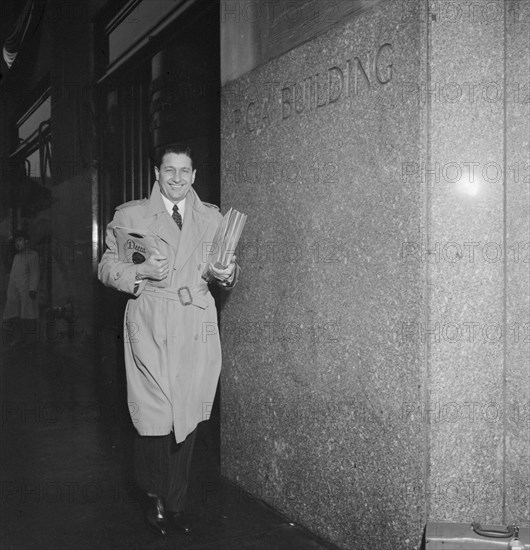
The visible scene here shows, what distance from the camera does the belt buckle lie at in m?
3.80

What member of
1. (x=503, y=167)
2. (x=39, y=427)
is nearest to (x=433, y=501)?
(x=503, y=167)

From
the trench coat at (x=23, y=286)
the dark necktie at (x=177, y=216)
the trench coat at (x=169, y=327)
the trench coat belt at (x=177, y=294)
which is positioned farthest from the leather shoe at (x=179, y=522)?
the trench coat at (x=23, y=286)

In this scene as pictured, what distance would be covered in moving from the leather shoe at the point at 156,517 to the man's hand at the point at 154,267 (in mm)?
1231

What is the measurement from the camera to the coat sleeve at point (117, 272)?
3.72 meters

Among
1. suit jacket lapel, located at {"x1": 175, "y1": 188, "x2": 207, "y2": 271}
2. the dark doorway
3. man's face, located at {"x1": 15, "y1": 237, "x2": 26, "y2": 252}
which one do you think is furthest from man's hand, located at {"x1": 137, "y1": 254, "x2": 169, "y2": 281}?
man's face, located at {"x1": 15, "y1": 237, "x2": 26, "y2": 252}

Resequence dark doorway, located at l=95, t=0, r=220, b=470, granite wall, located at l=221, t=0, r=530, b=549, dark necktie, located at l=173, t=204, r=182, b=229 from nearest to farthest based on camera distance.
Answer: granite wall, located at l=221, t=0, r=530, b=549 → dark necktie, located at l=173, t=204, r=182, b=229 → dark doorway, located at l=95, t=0, r=220, b=470

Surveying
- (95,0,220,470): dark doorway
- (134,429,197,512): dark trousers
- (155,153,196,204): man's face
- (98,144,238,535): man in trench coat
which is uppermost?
(95,0,220,470): dark doorway

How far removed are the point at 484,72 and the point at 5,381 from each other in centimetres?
677

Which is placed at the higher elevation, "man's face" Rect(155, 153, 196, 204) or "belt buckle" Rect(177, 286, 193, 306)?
"man's face" Rect(155, 153, 196, 204)

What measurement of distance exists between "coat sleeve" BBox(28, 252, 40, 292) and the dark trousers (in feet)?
16.5

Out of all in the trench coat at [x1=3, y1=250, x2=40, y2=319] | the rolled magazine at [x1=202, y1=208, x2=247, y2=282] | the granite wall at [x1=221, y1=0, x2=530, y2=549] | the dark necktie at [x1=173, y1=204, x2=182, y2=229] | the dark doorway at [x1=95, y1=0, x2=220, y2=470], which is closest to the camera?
the granite wall at [x1=221, y1=0, x2=530, y2=549]

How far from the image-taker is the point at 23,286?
8227 mm

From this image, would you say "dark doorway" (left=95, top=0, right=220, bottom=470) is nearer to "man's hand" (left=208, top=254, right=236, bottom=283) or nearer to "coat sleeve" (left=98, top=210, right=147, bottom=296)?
"coat sleeve" (left=98, top=210, right=147, bottom=296)

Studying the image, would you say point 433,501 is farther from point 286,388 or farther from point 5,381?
point 5,381
